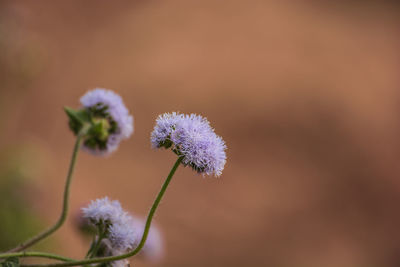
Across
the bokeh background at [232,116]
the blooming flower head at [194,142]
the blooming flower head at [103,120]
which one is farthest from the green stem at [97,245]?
the bokeh background at [232,116]

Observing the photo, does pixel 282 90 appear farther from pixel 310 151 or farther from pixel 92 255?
pixel 92 255

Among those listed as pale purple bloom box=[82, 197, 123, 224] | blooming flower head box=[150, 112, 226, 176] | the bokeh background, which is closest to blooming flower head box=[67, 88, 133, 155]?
pale purple bloom box=[82, 197, 123, 224]

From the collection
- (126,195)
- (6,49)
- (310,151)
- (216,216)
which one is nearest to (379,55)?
(310,151)

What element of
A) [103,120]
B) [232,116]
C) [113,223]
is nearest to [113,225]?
[113,223]

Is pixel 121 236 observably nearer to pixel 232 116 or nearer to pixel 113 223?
pixel 113 223

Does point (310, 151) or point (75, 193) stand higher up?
point (310, 151)

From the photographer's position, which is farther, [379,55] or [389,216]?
[379,55]

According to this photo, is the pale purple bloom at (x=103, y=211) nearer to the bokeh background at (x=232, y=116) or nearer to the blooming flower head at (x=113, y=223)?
the blooming flower head at (x=113, y=223)
